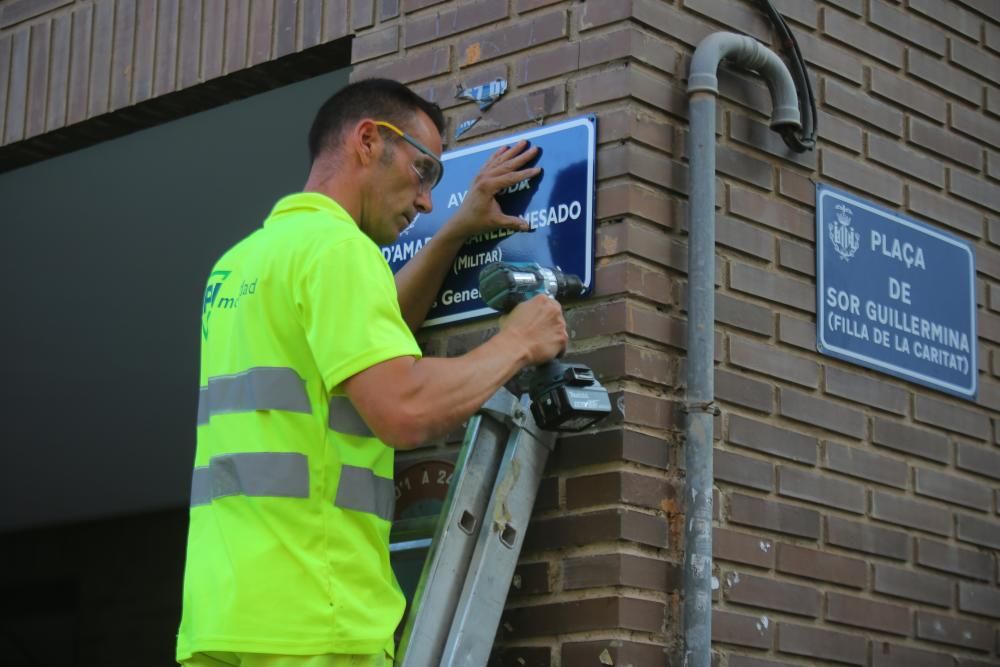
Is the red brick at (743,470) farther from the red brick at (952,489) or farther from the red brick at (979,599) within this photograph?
the red brick at (979,599)

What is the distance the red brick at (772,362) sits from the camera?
4.12 m

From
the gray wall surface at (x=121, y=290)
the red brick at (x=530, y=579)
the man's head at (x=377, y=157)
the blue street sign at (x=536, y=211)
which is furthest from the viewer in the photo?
the gray wall surface at (x=121, y=290)

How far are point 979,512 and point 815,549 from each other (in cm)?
75

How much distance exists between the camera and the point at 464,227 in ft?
13.5

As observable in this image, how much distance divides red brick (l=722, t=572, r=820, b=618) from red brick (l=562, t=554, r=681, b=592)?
0.19 meters

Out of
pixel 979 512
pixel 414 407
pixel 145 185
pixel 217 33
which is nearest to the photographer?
pixel 414 407

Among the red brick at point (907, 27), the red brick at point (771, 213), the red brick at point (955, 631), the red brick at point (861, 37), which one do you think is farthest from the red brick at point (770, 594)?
the red brick at point (907, 27)

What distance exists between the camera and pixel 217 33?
16.4 ft

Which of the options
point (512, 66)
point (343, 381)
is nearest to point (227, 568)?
point (343, 381)

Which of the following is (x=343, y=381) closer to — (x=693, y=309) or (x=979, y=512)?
(x=693, y=309)

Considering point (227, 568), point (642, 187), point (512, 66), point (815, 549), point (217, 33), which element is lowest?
point (227, 568)

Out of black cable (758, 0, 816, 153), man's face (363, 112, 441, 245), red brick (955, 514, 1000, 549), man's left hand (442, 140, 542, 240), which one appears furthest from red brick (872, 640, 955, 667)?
man's face (363, 112, 441, 245)

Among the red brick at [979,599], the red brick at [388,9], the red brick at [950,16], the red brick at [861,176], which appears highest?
the red brick at [950,16]

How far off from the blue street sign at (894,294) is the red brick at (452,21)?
0.98 m
